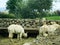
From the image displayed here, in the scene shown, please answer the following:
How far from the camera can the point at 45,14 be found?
107ft

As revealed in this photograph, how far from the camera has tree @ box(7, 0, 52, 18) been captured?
3188 centimetres

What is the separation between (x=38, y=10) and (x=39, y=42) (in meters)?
26.2

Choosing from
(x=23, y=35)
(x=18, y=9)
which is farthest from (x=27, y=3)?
(x=23, y=35)

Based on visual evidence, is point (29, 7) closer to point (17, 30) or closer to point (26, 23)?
point (26, 23)

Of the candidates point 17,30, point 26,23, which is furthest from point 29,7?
point 17,30

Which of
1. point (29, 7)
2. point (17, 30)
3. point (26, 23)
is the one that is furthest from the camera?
point (29, 7)

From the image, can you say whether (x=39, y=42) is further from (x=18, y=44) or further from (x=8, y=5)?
(x=8, y=5)

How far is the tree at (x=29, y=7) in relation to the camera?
1255 inches

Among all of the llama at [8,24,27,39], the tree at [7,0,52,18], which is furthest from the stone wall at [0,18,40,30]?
the tree at [7,0,52,18]

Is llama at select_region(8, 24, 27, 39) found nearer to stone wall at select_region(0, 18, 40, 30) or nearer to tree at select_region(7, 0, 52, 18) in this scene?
stone wall at select_region(0, 18, 40, 30)

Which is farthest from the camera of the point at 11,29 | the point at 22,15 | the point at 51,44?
the point at 22,15

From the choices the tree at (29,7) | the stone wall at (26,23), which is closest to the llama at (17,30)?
the stone wall at (26,23)

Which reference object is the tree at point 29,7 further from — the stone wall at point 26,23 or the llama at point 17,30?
the llama at point 17,30

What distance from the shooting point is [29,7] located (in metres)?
34.3
